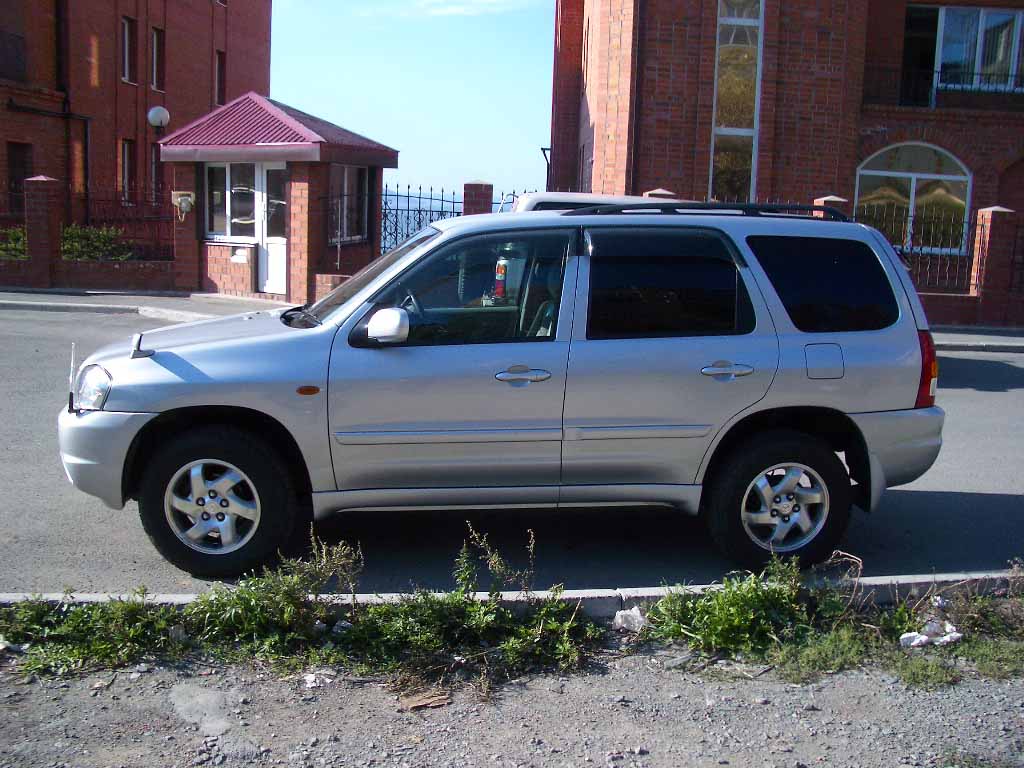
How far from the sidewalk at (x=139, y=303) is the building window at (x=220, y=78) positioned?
19752mm

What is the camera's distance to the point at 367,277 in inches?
236

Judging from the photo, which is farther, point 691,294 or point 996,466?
point 996,466

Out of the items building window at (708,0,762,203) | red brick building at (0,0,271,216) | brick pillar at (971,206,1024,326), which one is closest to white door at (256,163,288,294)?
red brick building at (0,0,271,216)

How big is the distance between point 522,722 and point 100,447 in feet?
8.67

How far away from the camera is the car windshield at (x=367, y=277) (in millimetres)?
5844

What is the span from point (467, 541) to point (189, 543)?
1.59 meters

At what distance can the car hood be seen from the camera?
550 centimetres

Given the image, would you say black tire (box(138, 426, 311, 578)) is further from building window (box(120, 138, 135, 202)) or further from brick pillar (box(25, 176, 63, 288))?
building window (box(120, 138, 135, 202))

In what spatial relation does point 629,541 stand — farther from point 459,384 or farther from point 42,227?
point 42,227

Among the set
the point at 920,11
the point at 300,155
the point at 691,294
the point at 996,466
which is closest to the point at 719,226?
the point at 691,294

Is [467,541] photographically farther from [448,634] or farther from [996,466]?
[996,466]

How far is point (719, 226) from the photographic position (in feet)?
19.2

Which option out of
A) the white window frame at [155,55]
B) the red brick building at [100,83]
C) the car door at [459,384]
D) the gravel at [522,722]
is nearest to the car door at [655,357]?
the car door at [459,384]

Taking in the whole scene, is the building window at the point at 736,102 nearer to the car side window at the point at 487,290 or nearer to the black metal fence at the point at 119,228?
the black metal fence at the point at 119,228
